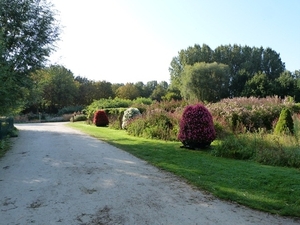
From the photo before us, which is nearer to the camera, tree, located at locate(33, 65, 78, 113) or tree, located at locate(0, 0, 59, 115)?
tree, located at locate(0, 0, 59, 115)

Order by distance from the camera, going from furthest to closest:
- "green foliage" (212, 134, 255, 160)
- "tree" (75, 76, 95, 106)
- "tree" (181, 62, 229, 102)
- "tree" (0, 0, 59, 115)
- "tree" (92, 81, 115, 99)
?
1. "tree" (92, 81, 115, 99)
2. "tree" (75, 76, 95, 106)
3. "tree" (181, 62, 229, 102)
4. "tree" (0, 0, 59, 115)
5. "green foliage" (212, 134, 255, 160)

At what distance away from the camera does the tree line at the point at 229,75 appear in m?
41.6

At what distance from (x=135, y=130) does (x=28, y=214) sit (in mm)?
10937

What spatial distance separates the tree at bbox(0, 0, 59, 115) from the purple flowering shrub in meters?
7.89

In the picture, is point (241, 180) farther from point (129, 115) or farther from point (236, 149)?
point (129, 115)

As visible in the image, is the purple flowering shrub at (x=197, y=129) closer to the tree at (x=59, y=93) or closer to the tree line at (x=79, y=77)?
the tree line at (x=79, y=77)

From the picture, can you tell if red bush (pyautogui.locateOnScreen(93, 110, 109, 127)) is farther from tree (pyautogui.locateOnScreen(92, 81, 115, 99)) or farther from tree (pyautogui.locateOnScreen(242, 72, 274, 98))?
tree (pyautogui.locateOnScreen(92, 81, 115, 99))

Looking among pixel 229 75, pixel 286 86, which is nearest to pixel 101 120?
pixel 286 86

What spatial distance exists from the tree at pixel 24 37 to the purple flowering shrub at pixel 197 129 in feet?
25.9

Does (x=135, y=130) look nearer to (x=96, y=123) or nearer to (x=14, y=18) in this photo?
(x=14, y=18)

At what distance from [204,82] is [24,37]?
3591 cm

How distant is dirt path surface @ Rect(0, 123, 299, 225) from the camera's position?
3.73 metres

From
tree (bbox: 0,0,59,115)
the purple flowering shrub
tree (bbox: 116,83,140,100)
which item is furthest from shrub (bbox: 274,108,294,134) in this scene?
tree (bbox: 116,83,140,100)

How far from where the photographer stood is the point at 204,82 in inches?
1793
